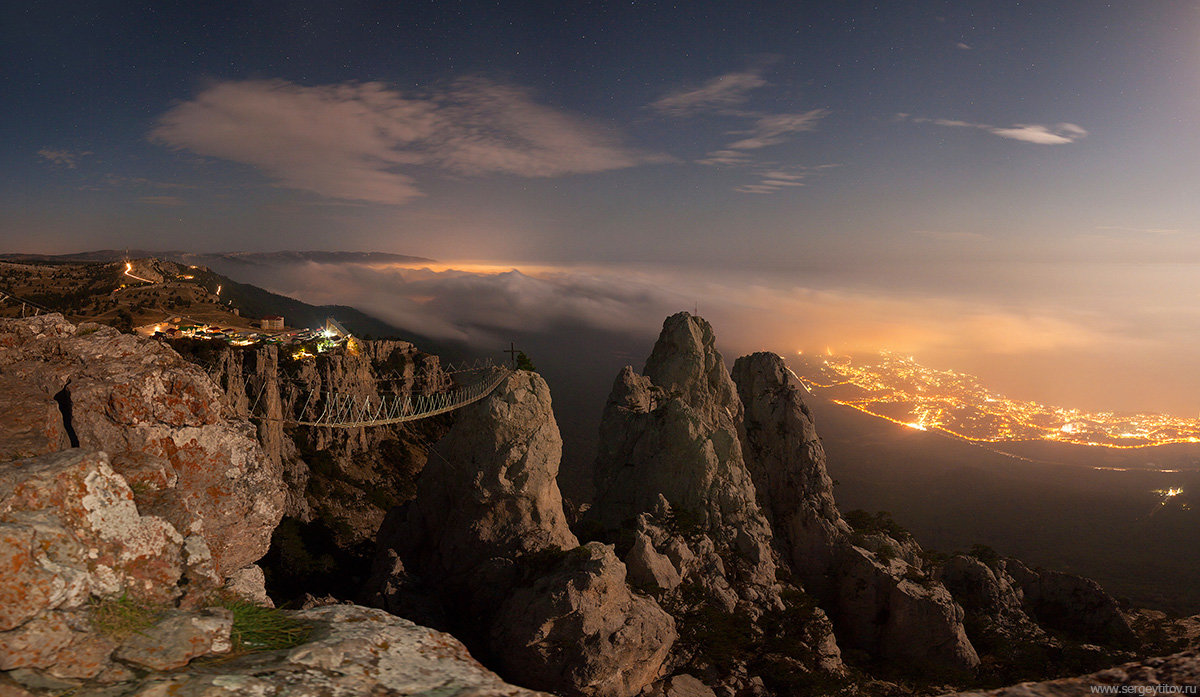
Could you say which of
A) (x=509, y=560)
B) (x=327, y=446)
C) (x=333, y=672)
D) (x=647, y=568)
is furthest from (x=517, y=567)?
(x=327, y=446)

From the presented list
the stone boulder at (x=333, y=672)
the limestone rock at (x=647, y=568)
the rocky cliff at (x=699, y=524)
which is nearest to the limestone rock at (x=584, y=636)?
the rocky cliff at (x=699, y=524)

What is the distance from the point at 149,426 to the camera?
22.2 ft

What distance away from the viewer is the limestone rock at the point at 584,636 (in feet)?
73.3

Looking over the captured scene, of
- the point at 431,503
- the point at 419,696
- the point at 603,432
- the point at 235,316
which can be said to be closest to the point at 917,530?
the point at 603,432

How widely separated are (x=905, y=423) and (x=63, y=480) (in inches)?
8574

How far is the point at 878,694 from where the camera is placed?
2911cm

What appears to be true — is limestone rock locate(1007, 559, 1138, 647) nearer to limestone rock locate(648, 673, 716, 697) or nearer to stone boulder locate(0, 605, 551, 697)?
limestone rock locate(648, 673, 716, 697)

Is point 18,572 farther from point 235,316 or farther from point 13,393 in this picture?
point 235,316

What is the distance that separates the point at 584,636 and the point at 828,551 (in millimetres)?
26957

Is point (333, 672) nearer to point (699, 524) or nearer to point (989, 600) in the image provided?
point (699, 524)

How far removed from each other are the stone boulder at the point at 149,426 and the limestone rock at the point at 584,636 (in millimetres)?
17222

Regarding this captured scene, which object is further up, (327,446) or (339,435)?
(339,435)

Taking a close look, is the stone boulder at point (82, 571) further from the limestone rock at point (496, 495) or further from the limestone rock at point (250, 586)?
the limestone rock at point (496, 495)

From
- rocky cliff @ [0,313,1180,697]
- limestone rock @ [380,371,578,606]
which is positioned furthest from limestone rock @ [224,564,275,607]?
limestone rock @ [380,371,578,606]
